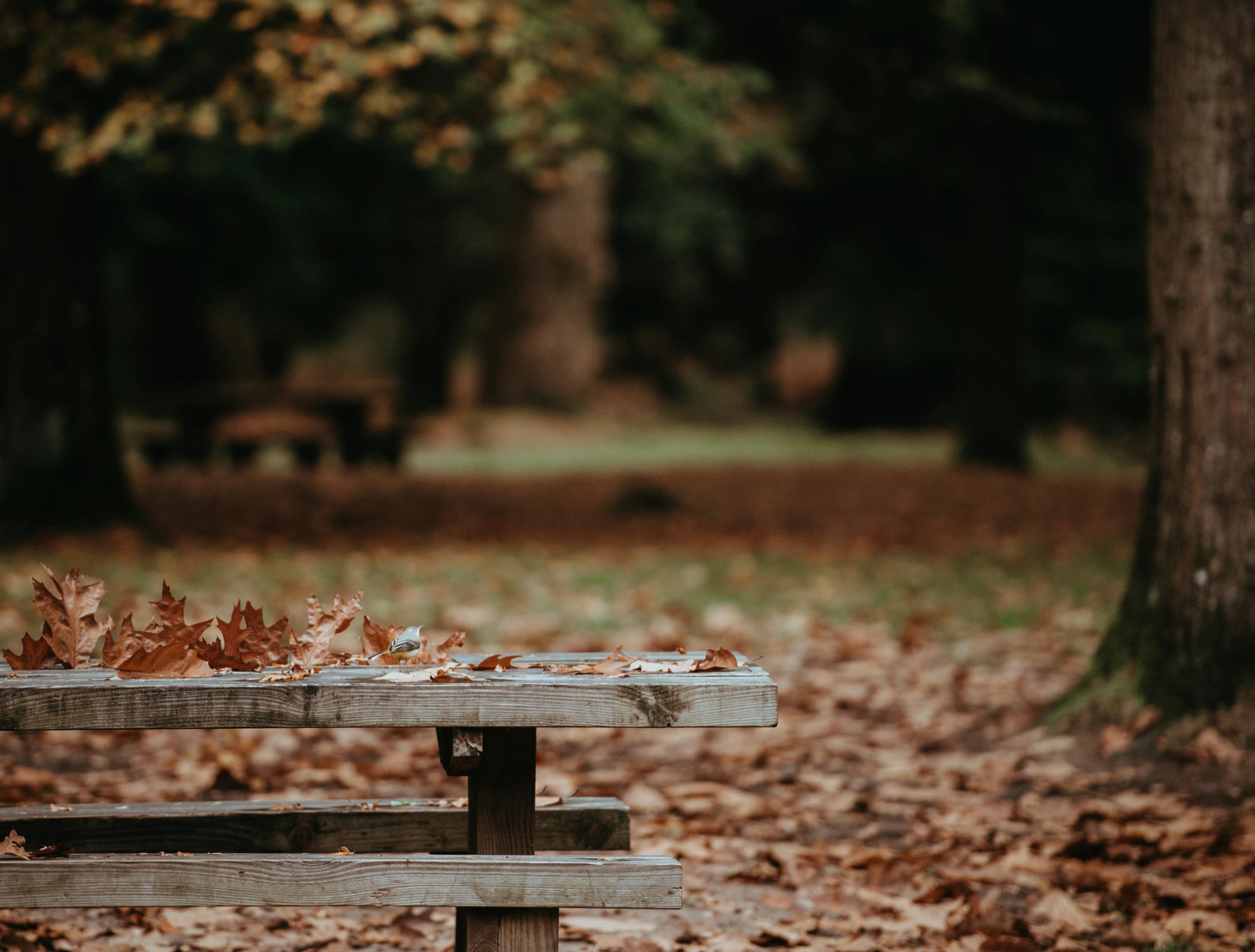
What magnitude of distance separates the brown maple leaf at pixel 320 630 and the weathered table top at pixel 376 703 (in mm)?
222

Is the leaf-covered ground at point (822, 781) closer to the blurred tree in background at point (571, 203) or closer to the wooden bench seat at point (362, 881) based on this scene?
the wooden bench seat at point (362, 881)

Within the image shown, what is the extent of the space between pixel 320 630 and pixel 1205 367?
3.23 metres

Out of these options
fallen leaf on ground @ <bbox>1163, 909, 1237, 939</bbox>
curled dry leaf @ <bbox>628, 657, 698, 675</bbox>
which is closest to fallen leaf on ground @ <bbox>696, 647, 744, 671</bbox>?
curled dry leaf @ <bbox>628, 657, 698, 675</bbox>

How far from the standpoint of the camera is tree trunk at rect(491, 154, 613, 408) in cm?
2534

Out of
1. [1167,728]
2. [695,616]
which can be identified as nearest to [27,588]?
[695,616]

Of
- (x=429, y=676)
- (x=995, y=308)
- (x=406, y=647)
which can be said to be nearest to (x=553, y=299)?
(x=995, y=308)

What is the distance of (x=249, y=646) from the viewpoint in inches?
103

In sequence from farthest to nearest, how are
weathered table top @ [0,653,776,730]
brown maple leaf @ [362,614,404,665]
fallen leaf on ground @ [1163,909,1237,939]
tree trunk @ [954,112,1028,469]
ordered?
tree trunk @ [954,112,1028,469]
fallen leaf on ground @ [1163,909,1237,939]
brown maple leaf @ [362,614,404,665]
weathered table top @ [0,653,776,730]

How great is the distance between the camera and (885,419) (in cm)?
2984

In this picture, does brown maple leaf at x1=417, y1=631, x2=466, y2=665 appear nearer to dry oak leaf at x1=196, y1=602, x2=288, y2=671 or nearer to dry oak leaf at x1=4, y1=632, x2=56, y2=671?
dry oak leaf at x1=196, y1=602, x2=288, y2=671

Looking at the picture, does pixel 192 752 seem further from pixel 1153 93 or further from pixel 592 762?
pixel 1153 93

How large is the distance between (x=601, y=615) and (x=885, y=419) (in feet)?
75.8

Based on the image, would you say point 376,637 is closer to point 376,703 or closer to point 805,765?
point 376,703

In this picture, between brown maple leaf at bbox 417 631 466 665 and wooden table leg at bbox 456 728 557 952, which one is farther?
brown maple leaf at bbox 417 631 466 665
